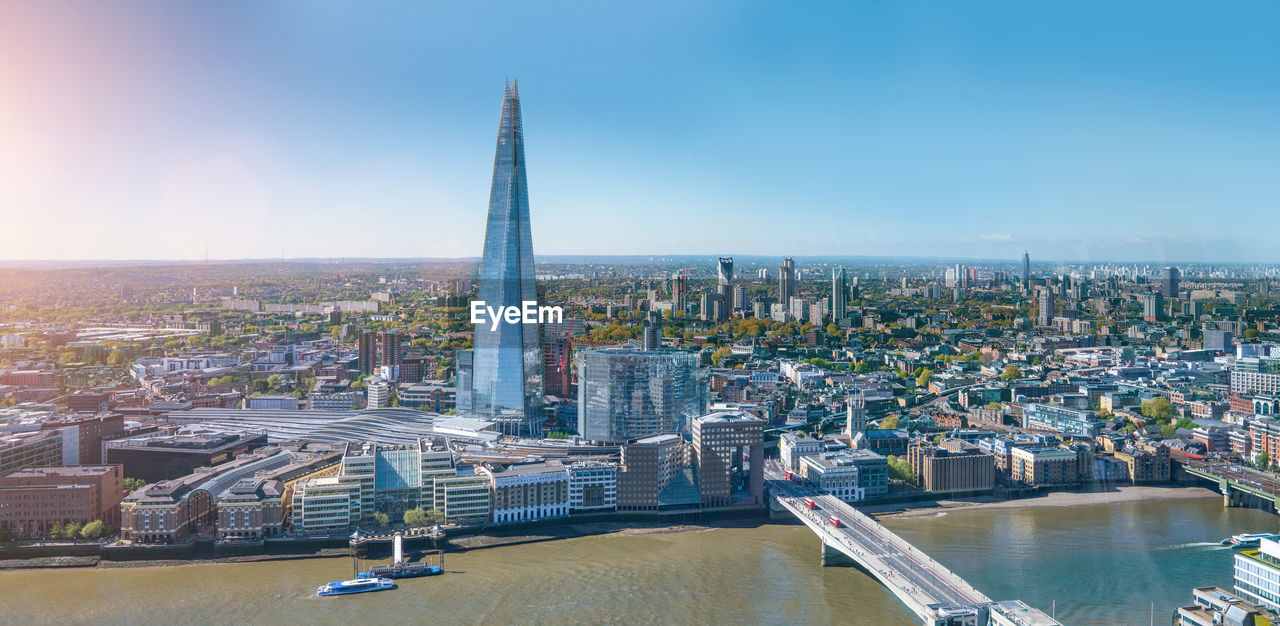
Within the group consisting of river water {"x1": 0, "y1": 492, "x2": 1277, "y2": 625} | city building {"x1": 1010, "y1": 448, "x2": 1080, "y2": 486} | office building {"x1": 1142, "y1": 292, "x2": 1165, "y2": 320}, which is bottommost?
river water {"x1": 0, "y1": 492, "x2": 1277, "y2": 625}

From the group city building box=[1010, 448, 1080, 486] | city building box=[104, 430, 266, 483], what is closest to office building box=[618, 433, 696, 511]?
city building box=[1010, 448, 1080, 486]

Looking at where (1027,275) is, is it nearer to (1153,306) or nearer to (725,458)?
(1153,306)

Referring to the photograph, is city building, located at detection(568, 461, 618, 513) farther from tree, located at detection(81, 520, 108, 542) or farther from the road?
tree, located at detection(81, 520, 108, 542)

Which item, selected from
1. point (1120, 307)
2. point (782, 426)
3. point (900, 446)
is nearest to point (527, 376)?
point (782, 426)

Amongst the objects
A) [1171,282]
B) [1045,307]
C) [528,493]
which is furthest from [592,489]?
[1045,307]

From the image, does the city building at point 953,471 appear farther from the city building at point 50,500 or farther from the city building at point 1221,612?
the city building at point 50,500

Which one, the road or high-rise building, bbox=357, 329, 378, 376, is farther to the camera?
high-rise building, bbox=357, 329, 378, 376

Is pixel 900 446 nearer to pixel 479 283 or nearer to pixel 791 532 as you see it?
pixel 791 532
